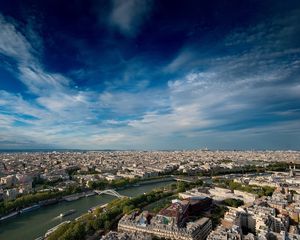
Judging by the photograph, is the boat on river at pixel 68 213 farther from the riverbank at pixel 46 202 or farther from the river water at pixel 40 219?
the riverbank at pixel 46 202

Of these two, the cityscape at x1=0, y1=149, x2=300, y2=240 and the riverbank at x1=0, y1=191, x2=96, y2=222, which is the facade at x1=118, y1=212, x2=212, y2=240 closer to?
the cityscape at x1=0, y1=149, x2=300, y2=240

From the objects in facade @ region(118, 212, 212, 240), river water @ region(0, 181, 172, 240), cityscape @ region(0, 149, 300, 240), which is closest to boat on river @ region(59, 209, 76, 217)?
cityscape @ region(0, 149, 300, 240)

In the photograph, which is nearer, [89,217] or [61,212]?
[89,217]

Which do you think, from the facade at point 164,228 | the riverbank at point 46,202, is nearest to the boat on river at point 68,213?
the riverbank at point 46,202

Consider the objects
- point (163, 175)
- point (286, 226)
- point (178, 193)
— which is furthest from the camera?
point (163, 175)

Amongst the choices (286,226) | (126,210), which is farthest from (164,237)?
(286,226)

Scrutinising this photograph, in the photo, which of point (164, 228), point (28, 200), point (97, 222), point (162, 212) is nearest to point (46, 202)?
point (28, 200)

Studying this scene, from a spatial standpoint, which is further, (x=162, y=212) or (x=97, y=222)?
(x=162, y=212)

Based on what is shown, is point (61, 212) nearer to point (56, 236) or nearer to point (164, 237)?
point (56, 236)

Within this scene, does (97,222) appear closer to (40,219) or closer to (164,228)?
(164,228)
